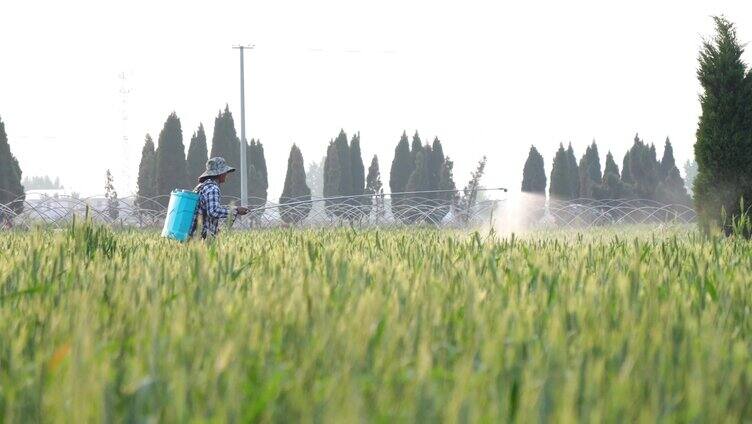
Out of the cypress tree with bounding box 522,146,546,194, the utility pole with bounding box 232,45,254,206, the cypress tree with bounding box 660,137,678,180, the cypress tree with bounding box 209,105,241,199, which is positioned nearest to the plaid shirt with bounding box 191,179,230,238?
the utility pole with bounding box 232,45,254,206

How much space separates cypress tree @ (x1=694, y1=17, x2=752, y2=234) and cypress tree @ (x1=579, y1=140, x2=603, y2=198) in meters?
34.6

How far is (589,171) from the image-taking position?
51344 millimetres

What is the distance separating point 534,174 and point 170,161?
67.7 ft

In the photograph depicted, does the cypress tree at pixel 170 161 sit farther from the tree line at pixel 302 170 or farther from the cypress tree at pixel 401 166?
the cypress tree at pixel 401 166

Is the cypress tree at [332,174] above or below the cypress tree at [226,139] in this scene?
below

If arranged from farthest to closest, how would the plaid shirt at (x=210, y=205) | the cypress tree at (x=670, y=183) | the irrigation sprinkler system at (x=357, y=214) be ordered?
the cypress tree at (x=670, y=183) → the irrigation sprinkler system at (x=357, y=214) → the plaid shirt at (x=210, y=205)

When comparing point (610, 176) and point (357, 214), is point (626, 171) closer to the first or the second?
point (610, 176)

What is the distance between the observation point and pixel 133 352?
1.83m

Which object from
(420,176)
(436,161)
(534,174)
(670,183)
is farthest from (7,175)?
(670,183)

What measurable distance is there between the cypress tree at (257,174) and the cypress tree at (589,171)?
17214 millimetres

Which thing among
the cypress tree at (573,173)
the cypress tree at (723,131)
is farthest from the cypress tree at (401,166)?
the cypress tree at (723,131)

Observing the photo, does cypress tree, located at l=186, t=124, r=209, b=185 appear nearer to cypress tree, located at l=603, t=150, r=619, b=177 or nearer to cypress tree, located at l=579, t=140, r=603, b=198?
cypress tree, located at l=579, t=140, r=603, b=198

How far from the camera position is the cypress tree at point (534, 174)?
48.2 m

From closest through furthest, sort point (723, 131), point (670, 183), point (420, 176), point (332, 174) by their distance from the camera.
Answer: point (723, 131) < point (420, 176) < point (332, 174) < point (670, 183)
